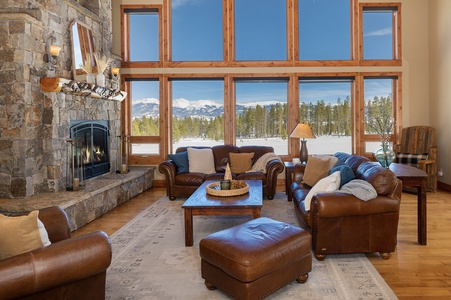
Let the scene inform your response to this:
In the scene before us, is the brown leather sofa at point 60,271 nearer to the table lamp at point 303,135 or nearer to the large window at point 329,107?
the table lamp at point 303,135

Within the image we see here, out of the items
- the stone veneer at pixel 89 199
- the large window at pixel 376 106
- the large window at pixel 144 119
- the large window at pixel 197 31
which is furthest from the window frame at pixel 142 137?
the large window at pixel 376 106

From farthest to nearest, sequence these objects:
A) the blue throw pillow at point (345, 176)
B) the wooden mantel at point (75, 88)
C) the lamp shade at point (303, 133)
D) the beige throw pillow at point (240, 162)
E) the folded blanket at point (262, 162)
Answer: the beige throw pillow at point (240, 162), the folded blanket at point (262, 162), the lamp shade at point (303, 133), the wooden mantel at point (75, 88), the blue throw pillow at point (345, 176)

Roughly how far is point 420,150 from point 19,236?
705cm

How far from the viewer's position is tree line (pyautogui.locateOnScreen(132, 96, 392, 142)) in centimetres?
743

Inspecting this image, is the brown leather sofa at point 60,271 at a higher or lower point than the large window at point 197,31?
lower

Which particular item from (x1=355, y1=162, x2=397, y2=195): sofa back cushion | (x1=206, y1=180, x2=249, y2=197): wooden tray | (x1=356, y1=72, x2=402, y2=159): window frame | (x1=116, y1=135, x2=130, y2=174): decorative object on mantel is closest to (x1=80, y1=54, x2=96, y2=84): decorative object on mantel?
(x1=116, y1=135, x2=130, y2=174): decorative object on mantel

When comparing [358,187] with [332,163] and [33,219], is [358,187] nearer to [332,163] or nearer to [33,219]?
[332,163]

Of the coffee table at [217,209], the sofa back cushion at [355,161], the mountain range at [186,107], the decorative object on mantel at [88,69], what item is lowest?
the coffee table at [217,209]

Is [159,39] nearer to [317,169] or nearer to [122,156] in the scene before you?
[122,156]

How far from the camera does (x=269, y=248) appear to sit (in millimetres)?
2434

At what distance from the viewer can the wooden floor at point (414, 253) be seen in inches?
106

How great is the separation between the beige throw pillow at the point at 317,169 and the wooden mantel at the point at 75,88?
12.2 feet

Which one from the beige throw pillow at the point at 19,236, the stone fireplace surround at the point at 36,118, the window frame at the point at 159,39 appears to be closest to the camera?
the beige throw pillow at the point at 19,236

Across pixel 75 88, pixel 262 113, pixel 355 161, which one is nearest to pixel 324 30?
pixel 262 113
